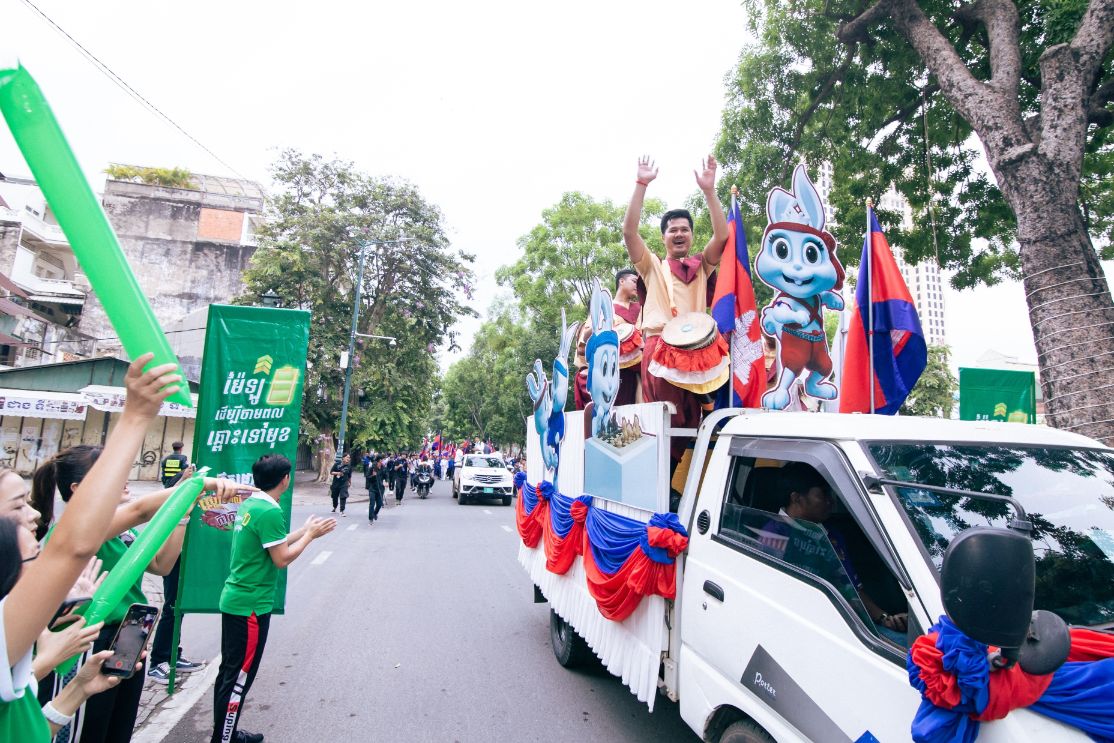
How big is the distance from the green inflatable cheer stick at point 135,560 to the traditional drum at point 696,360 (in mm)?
2825

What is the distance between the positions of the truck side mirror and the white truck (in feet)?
1.16

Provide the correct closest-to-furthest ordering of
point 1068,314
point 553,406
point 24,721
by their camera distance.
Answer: point 24,721 → point 553,406 → point 1068,314

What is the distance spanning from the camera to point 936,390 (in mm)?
29172

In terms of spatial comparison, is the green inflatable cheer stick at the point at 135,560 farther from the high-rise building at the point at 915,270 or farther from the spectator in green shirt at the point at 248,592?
the high-rise building at the point at 915,270

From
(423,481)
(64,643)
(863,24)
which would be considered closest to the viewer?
(64,643)

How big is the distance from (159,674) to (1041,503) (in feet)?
18.7

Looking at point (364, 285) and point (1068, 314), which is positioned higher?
point (364, 285)

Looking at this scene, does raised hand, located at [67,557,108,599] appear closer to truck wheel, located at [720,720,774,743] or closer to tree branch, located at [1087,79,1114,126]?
truck wheel, located at [720,720,774,743]

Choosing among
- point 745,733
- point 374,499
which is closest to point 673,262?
point 745,733

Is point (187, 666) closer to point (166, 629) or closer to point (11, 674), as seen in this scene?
point (166, 629)

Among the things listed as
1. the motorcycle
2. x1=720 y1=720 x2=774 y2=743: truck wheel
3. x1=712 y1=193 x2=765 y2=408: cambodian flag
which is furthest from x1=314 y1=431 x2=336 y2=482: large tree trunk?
x1=720 y1=720 x2=774 y2=743: truck wheel

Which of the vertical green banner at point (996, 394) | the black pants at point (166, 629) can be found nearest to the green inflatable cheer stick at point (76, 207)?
the black pants at point (166, 629)

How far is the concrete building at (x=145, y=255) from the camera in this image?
93.2 ft

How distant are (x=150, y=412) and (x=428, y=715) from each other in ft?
11.5
